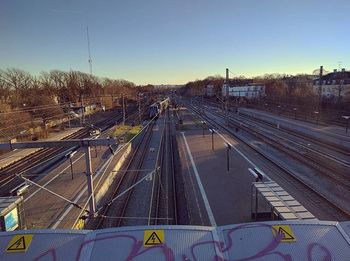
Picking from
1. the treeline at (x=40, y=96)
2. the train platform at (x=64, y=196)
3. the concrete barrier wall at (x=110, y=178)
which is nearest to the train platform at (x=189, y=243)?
the train platform at (x=64, y=196)

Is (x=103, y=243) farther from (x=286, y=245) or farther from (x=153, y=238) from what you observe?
(x=286, y=245)

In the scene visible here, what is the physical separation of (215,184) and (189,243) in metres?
11.1

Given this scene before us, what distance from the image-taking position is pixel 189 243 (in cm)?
568

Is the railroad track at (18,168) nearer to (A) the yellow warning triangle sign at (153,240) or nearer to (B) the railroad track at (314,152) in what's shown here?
(A) the yellow warning triangle sign at (153,240)

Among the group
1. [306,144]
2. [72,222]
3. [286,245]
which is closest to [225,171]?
[72,222]

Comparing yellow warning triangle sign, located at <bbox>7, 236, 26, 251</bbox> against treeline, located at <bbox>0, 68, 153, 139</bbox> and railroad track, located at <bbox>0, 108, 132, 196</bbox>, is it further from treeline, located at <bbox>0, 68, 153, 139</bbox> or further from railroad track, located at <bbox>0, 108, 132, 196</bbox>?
treeline, located at <bbox>0, 68, 153, 139</bbox>

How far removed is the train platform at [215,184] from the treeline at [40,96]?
42.2 feet

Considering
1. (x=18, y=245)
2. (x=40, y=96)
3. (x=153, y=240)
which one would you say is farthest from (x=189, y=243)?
(x=40, y=96)

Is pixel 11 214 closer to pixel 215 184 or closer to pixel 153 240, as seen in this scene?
pixel 153 240

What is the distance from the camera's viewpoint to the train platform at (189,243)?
17.7ft

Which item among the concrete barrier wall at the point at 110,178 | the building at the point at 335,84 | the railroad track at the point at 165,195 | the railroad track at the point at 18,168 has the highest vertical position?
the building at the point at 335,84

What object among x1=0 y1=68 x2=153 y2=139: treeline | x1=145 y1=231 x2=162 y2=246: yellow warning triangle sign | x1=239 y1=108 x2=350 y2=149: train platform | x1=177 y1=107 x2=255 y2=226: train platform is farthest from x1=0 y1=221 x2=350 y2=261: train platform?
x1=239 y1=108 x2=350 y2=149: train platform

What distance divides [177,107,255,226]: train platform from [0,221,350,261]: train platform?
618 centimetres

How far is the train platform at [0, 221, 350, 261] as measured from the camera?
17.7 feet
